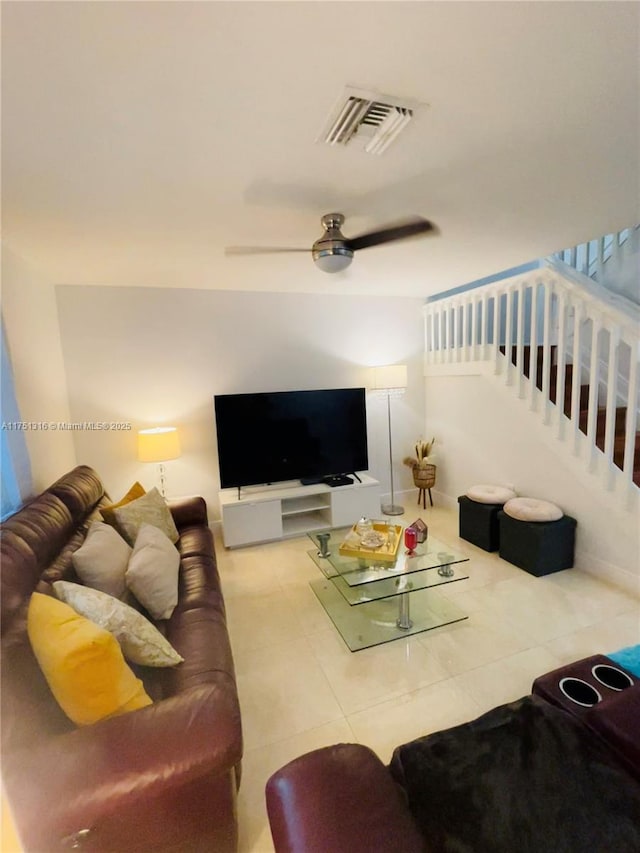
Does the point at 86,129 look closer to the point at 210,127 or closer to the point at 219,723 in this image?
the point at 210,127

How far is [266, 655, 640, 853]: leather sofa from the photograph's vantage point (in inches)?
33.8

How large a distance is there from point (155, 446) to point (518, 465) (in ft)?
10.3

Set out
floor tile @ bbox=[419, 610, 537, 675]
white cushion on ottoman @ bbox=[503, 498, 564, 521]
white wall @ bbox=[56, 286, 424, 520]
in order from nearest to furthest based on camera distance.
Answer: floor tile @ bbox=[419, 610, 537, 675] → white cushion on ottoman @ bbox=[503, 498, 564, 521] → white wall @ bbox=[56, 286, 424, 520]

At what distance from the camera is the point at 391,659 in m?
2.01

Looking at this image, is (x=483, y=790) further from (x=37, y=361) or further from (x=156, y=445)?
(x=37, y=361)

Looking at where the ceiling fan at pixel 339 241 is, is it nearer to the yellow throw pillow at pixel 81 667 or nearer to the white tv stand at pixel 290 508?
the yellow throw pillow at pixel 81 667

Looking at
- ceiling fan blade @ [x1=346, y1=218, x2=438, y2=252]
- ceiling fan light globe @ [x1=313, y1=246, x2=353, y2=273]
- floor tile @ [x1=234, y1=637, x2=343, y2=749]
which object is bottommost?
floor tile @ [x1=234, y1=637, x2=343, y2=749]

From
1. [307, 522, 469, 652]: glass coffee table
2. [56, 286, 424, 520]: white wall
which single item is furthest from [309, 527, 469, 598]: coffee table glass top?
[56, 286, 424, 520]: white wall

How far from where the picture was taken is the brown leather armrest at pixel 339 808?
2.66 ft

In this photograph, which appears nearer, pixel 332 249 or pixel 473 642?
pixel 332 249

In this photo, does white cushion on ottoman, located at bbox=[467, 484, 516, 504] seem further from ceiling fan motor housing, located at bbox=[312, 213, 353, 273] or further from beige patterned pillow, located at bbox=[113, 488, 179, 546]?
beige patterned pillow, located at bbox=[113, 488, 179, 546]

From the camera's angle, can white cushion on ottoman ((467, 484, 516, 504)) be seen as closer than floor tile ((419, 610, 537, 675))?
No

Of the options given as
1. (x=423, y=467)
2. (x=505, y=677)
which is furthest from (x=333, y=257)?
(x=423, y=467)

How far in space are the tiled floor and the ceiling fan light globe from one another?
2.12 m
